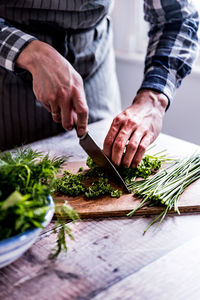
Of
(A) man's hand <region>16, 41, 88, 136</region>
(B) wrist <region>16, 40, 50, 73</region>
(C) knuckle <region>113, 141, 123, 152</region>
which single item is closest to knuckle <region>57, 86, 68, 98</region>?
(A) man's hand <region>16, 41, 88, 136</region>

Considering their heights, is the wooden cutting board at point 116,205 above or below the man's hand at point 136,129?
below

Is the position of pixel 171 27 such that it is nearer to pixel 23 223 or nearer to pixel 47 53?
pixel 47 53

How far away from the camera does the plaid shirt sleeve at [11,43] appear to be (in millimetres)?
1278

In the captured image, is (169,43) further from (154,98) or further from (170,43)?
(154,98)

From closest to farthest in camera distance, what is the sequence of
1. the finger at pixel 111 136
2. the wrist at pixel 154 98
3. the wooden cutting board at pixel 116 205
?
the wooden cutting board at pixel 116 205
the finger at pixel 111 136
the wrist at pixel 154 98

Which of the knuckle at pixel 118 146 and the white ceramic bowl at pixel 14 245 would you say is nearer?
the white ceramic bowl at pixel 14 245

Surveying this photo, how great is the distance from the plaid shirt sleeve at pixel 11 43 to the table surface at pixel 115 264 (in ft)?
1.96

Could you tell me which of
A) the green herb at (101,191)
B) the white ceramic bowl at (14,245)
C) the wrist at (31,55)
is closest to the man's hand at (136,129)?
the green herb at (101,191)

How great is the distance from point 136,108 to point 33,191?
0.69 metres

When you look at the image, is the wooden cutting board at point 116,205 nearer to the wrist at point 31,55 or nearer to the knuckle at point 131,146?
the knuckle at point 131,146

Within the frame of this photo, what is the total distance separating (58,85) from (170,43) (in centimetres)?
61

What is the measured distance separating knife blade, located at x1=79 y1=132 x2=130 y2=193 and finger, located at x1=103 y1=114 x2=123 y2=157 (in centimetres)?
6

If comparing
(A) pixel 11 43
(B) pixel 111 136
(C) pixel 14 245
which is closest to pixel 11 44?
(A) pixel 11 43

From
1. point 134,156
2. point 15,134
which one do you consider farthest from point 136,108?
point 15,134
